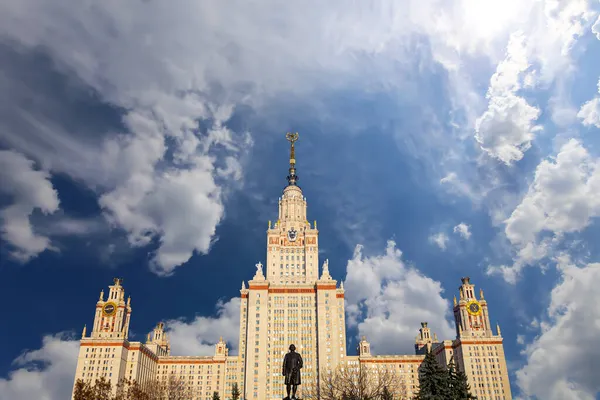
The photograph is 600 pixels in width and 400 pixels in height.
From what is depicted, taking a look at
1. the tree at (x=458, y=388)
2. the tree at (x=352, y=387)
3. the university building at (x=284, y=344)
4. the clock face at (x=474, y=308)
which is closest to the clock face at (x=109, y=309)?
the university building at (x=284, y=344)

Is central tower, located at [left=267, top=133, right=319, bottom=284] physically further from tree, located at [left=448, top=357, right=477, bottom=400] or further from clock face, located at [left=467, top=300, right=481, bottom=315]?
tree, located at [left=448, top=357, right=477, bottom=400]

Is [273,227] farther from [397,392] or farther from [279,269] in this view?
[397,392]

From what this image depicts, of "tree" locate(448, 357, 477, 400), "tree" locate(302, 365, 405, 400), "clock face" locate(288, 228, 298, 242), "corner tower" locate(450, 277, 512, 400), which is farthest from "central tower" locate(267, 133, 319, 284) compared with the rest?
"tree" locate(448, 357, 477, 400)

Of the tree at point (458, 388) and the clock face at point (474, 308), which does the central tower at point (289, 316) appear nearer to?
the clock face at point (474, 308)

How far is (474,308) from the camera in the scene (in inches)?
5955

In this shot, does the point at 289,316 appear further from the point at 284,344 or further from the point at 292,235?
the point at 292,235

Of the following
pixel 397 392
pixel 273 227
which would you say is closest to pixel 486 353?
pixel 397 392

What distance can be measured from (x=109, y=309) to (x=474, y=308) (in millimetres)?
110487

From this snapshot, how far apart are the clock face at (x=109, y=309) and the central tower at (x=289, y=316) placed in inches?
1647

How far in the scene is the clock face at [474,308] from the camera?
5925 inches

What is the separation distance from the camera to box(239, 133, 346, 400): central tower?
156 m

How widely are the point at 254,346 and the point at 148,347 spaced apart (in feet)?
125

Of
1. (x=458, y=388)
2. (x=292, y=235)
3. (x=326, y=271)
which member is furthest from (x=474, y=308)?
(x=458, y=388)

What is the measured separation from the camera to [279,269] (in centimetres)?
17538
